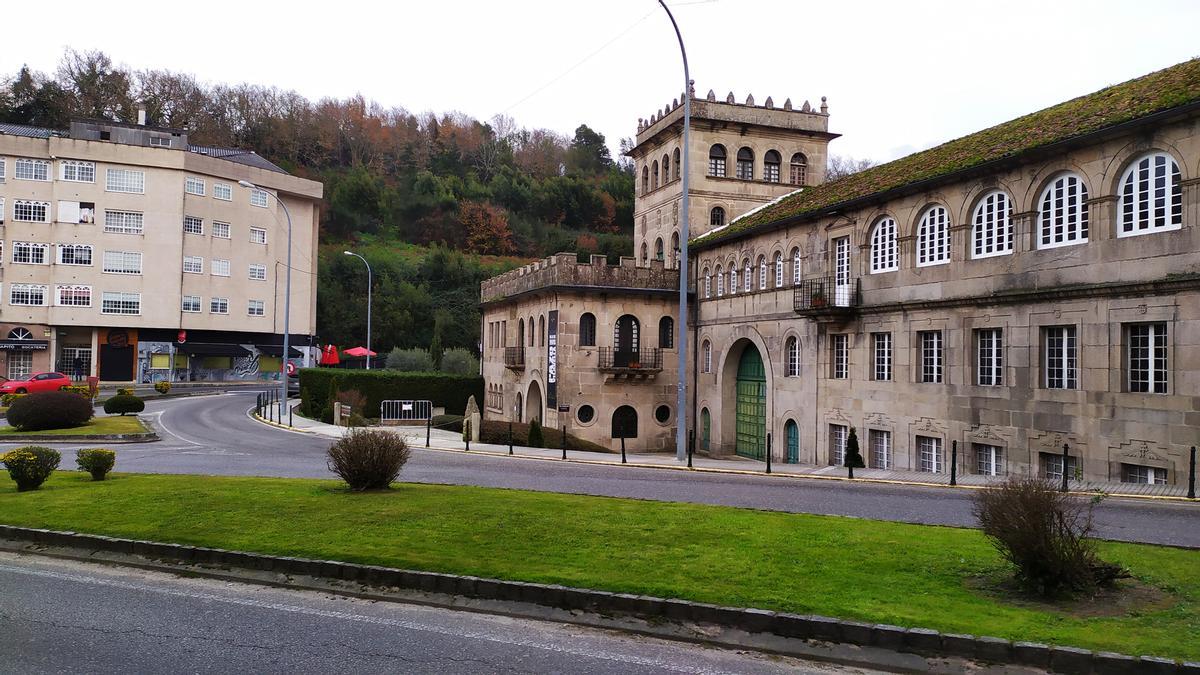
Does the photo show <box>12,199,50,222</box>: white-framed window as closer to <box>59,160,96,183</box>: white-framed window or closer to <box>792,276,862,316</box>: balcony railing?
<box>59,160,96,183</box>: white-framed window

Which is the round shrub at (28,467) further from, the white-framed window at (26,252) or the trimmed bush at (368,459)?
the white-framed window at (26,252)

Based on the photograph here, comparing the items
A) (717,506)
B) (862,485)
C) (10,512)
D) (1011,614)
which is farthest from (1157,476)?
(10,512)

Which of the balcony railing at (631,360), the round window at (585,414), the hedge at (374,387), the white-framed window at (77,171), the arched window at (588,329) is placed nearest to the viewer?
the round window at (585,414)

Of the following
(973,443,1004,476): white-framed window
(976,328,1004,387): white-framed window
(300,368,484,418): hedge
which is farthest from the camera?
(300,368,484,418): hedge

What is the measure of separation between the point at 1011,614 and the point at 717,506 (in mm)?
6419

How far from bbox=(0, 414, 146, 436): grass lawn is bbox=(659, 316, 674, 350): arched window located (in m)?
21.3

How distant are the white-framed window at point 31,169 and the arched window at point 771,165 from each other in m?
48.8

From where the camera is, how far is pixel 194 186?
61.9 meters

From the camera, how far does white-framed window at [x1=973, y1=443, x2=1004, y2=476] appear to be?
71.7ft

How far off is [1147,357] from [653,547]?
45.3 feet

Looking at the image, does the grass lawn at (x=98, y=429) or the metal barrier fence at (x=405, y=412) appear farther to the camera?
the metal barrier fence at (x=405, y=412)

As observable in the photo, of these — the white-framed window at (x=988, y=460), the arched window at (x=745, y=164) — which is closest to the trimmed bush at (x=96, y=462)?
the white-framed window at (x=988, y=460)

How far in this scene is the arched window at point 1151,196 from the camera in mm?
17953

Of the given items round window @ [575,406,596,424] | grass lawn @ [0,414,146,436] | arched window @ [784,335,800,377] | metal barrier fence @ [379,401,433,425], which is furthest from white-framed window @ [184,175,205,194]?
arched window @ [784,335,800,377]
